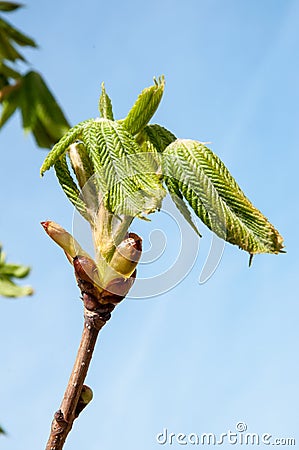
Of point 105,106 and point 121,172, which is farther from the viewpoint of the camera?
point 105,106

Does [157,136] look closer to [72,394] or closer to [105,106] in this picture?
[105,106]

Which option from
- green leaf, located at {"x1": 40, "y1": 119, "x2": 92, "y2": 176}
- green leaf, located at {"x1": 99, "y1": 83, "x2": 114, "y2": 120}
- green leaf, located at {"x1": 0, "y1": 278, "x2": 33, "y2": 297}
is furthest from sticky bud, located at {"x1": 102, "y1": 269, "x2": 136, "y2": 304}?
green leaf, located at {"x1": 0, "y1": 278, "x2": 33, "y2": 297}

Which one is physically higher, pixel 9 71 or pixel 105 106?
pixel 105 106

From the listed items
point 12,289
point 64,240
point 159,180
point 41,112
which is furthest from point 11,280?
point 64,240

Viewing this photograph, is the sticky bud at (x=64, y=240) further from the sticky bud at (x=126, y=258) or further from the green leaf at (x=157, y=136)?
the green leaf at (x=157, y=136)

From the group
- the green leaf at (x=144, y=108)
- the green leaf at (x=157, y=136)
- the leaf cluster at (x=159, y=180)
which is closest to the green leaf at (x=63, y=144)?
the leaf cluster at (x=159, y=180)

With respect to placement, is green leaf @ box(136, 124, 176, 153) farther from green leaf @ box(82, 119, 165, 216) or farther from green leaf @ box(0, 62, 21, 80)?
green leaf @ box(0, 62, 21, 80)
